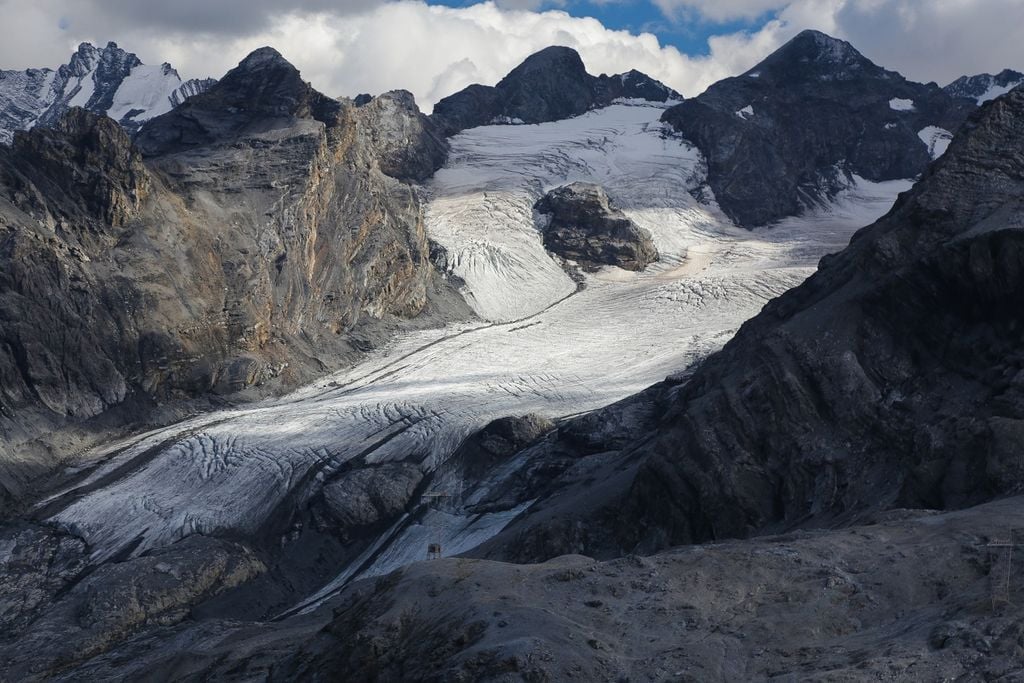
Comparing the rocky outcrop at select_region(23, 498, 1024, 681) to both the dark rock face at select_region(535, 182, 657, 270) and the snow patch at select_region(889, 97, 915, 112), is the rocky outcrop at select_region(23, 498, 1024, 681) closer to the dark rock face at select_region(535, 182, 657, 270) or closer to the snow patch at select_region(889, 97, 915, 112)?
the dark rock face at select_region(535, 182, 657, 270)

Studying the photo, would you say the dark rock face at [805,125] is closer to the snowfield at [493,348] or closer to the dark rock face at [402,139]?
the snowfield at [493,348]

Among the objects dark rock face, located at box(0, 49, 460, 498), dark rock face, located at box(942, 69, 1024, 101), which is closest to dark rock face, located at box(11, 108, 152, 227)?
dark rock face, located at box(0, 49, 460, 498)

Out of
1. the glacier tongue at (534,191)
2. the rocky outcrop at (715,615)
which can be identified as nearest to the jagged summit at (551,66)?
the glacier tongue at (534,191)

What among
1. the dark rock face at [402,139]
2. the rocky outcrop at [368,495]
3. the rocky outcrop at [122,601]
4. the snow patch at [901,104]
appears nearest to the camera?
the rocky outcrop at [122,601]

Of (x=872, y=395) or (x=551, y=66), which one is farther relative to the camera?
(x=551, y=66)

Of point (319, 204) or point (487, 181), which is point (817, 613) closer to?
point (319, 204)

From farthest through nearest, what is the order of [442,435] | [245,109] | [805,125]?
1. [805,125]
2. [245,109]
3. [442,435]

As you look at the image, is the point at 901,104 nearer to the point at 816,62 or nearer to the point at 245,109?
the point at 816,62

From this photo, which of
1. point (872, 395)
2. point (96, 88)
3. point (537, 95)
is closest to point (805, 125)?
point (537, 95)
